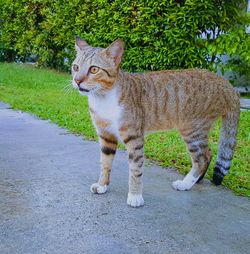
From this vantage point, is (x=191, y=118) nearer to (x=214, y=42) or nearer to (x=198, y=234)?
(x=198, y=234)

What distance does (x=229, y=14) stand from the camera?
8617 millimetres

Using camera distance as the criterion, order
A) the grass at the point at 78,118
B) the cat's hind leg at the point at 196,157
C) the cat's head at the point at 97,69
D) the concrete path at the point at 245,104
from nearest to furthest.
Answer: the cat's head at the point at 97,69
the cat's hind leg at the point at 196,157
the grass at the point at 78,118
the concrete path at the point at 245,104

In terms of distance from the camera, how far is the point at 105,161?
3570mm

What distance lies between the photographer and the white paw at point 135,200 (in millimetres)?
3236

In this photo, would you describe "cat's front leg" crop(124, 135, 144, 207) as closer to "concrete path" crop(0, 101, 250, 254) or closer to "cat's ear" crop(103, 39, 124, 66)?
"concrete path" crop(0, 101, 250, 254)

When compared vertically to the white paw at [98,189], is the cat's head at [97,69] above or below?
above

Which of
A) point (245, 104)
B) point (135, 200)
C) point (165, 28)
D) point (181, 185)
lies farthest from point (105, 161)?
point (245, 104)

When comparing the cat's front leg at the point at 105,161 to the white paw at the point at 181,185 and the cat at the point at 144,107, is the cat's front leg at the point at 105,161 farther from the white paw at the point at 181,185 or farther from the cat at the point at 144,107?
the white paw at the point at 181,185

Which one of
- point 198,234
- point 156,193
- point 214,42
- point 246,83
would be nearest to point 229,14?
point 214,42

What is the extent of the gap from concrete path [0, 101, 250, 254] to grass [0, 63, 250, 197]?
14.2 inches

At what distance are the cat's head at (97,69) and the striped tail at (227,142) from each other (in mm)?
1121

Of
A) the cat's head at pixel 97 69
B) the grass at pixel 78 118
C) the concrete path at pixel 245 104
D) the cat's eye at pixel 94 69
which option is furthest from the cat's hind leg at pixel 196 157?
the concrete path at pixel 245 104

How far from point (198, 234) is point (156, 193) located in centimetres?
81

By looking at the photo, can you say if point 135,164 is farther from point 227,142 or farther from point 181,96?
point 227,142
